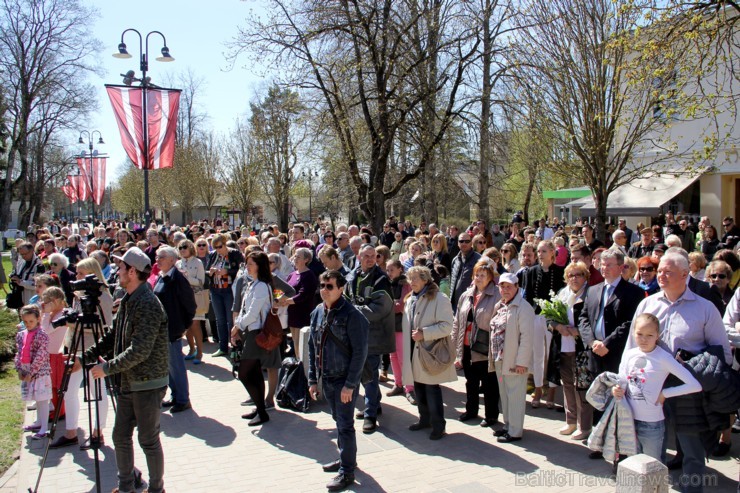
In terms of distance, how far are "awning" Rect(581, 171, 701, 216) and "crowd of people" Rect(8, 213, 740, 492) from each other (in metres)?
13.7

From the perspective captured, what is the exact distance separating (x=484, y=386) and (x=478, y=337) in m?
0.64

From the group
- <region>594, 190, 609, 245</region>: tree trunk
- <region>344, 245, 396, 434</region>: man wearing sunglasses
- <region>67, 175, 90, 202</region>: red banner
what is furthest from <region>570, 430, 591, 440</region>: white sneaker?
<region>67, 175, 90, 202</region>: red banner

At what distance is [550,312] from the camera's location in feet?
18.9

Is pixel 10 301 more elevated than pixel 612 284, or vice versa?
pixel 612 284

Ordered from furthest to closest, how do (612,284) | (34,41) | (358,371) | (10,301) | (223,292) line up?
(34,41)
(10,301)
(223,292)
(612,284)
(358,371)

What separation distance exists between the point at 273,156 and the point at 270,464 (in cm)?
2942

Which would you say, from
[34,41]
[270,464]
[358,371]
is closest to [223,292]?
[270,464]

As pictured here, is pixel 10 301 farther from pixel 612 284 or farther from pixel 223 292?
pixel 612 284

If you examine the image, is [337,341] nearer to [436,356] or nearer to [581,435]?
[436,356]

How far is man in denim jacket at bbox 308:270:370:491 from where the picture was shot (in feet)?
15.6

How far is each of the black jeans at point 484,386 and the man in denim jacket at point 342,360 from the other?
189 centimetres

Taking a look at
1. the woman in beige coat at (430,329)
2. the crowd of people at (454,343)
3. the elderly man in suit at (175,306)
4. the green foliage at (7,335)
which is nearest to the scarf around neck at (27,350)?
the crowd of people at (454,343)

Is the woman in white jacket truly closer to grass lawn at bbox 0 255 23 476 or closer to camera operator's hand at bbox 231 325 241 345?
camera operator's hand at bbox 231 325 241 345

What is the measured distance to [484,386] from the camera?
632 centimetres
